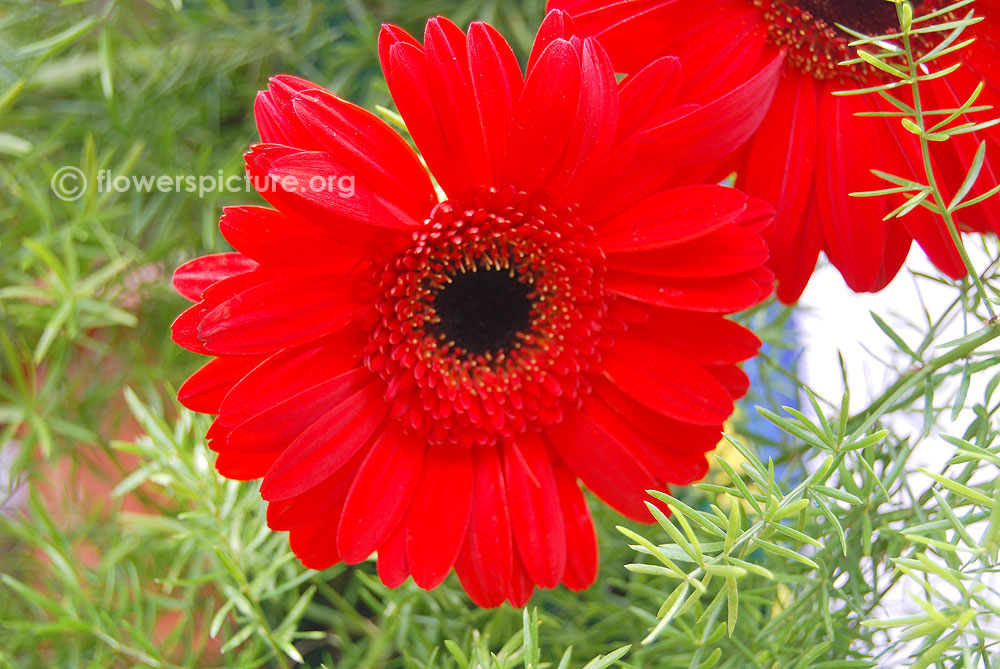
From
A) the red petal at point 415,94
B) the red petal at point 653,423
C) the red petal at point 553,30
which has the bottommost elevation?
the red petal at point 653,423

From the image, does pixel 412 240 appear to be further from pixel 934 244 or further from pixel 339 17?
pixel 339 17

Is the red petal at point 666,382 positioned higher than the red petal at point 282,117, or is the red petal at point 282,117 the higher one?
the red petal at point 282,117

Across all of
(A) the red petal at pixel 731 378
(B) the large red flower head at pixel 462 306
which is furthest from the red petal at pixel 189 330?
(A) the red petal at pixel 731 378

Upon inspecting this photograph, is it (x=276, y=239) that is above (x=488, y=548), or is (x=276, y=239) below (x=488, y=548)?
above

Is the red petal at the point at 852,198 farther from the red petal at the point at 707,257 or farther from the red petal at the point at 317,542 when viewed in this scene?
the red petal at the point at 317,542

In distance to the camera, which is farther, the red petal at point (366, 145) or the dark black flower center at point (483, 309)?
the dark black flower center at point (483, 309)

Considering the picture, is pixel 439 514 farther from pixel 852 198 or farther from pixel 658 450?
pixel 852 198

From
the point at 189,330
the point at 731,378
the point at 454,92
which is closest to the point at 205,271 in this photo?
the point at 189,330
